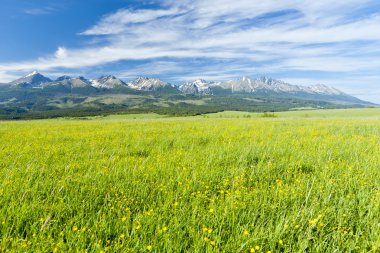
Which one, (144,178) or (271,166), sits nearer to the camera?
(144,178)

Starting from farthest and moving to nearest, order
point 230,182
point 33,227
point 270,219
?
1. point 230,182
2. point 270,219
3. point 33,227

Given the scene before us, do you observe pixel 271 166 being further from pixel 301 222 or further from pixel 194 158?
pixel 301 222

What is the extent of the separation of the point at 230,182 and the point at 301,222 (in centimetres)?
230

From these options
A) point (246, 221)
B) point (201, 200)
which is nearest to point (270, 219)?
point (246, 221)

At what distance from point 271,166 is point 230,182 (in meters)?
1.67

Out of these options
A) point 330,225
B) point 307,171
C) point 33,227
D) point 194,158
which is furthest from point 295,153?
point 33,227

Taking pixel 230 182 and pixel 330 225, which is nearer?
pixel 330 225

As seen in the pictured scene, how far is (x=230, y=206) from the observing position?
431 centimetres

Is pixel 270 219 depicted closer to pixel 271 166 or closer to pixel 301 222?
pixel 301 222

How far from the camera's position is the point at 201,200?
4832mm

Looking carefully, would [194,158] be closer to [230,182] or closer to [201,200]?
[230,182]

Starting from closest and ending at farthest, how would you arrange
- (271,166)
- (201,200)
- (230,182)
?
(201,200) → (230,182) → (271,166)

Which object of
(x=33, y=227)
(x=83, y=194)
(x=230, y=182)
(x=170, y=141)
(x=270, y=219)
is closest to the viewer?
(x=33, y=227)

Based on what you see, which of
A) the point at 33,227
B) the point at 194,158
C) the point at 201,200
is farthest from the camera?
the point at 194,158
